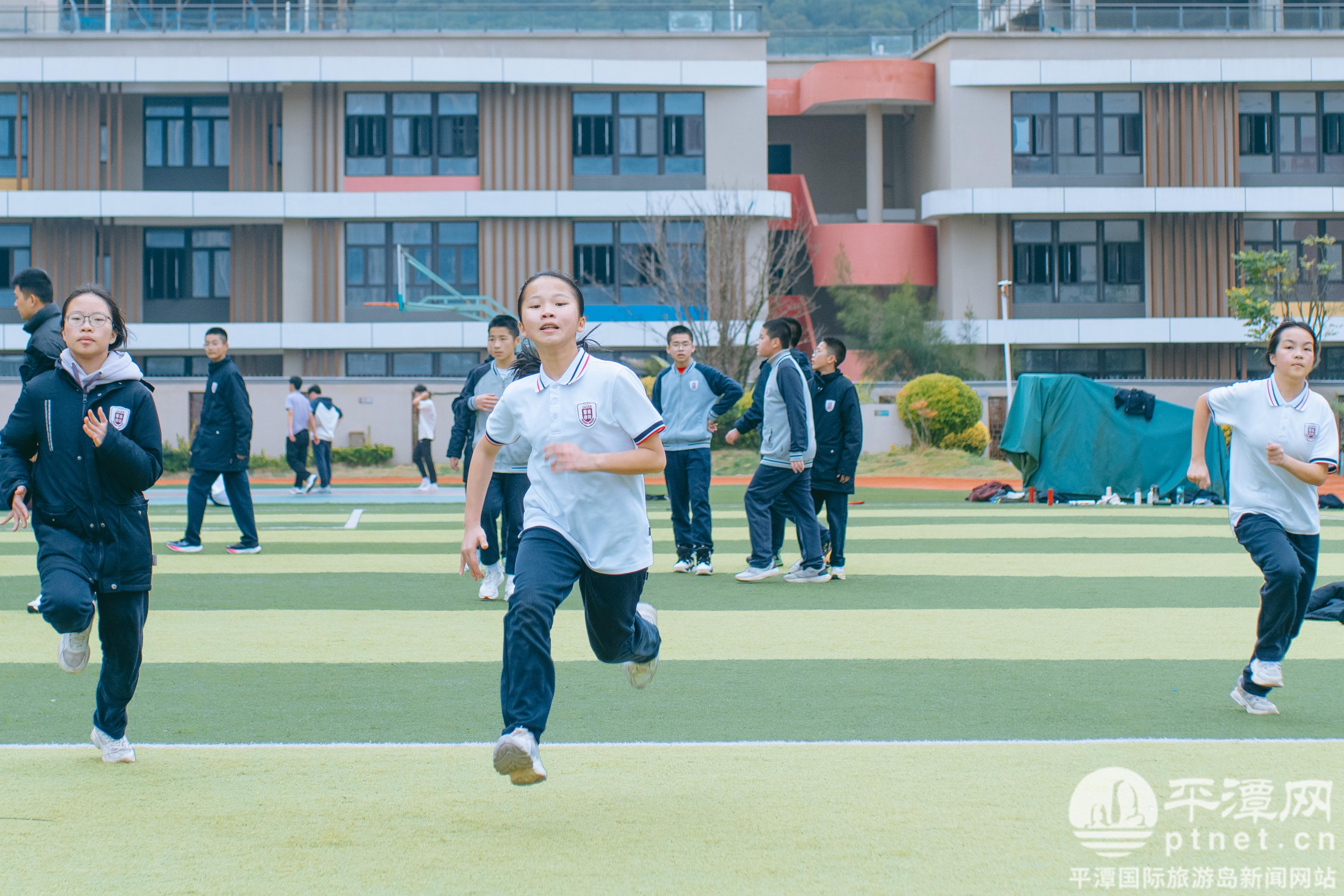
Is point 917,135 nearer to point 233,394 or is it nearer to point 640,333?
point 640,333

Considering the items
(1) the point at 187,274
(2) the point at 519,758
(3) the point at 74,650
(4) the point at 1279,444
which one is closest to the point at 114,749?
(3) the point at 74,650

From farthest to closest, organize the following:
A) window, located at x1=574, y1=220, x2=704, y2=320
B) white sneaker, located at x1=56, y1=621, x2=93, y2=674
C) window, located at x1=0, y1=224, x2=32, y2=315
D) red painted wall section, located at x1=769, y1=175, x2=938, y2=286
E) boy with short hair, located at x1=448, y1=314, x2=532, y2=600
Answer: red painted wall section, located at x1=769, y1=175, x2=938, y2=286, window, located at x1=0, y1=224, x2=32, y2=315, window, located at x1=574, y1=220, x2=704, y2=320, boy with short hair, located at x1=448, y1=314, x2=532, y2=600, white sneaker, located at x1=56, y1=621, x2=93, y2=674

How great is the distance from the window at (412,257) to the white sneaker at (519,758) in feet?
125

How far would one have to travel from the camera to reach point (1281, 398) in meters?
6.37

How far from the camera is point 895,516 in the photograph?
18672 millimetres

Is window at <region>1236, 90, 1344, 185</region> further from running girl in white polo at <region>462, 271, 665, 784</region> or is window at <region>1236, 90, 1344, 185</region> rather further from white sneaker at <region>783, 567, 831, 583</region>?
running girl in white polo at <region>462, 271, 665, 784</region>

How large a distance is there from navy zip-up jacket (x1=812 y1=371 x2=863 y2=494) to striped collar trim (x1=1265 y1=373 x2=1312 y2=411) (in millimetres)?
4687

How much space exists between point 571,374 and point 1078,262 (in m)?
41.4

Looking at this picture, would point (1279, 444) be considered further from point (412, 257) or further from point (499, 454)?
point (412, 257)

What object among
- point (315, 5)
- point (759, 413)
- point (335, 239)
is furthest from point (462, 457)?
point (315, 5)

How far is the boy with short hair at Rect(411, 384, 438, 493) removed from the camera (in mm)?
24922

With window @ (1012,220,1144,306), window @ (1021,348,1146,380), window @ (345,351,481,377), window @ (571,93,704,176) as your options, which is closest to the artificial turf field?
window @ (345,351,481,377)

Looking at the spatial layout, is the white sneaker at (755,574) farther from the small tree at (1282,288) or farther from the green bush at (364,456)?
the small tree at (1282,288)

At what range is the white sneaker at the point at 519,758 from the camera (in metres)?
4.29
